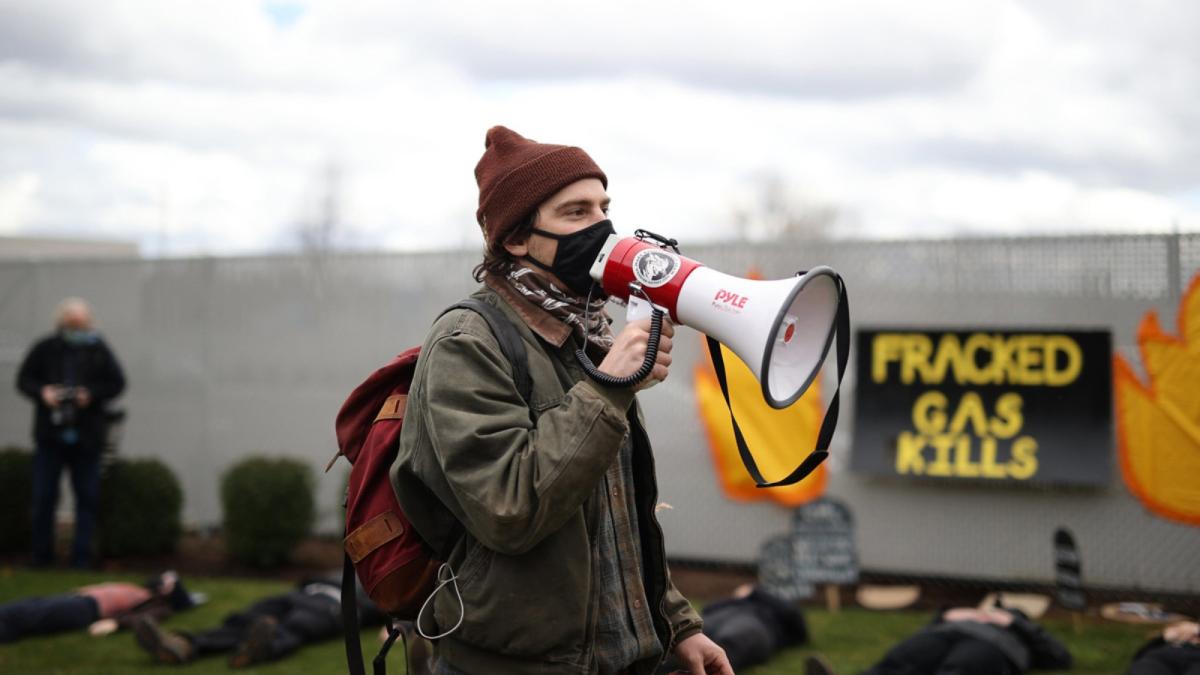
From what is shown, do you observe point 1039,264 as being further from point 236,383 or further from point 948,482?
point 236,383

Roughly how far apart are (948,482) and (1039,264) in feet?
5.00

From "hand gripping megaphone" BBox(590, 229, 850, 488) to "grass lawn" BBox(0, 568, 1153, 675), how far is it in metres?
3.86

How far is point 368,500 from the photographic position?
224 centimetres

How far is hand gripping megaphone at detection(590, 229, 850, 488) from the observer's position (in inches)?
80.7

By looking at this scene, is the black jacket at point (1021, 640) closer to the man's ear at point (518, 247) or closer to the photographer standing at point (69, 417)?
the man's ear at point (518, 247)

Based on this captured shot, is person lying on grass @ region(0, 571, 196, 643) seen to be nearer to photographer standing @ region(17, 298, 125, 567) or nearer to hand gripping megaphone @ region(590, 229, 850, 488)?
photographer standing @ region(17, 298, 125, 567)

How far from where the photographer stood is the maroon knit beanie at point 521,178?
2293 mm

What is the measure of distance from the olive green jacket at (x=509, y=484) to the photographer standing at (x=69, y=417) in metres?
7.28

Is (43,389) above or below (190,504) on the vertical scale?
above

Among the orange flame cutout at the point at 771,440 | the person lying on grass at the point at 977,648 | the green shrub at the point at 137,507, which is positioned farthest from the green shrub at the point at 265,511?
the person lying on grass at the point at 977,648

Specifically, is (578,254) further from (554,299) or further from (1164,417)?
(1164,417)

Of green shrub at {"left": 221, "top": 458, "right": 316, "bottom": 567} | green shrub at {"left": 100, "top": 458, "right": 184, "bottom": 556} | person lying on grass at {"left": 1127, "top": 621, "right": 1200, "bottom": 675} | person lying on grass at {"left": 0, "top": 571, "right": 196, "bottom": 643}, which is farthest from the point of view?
green shrub at {"left": 100, "top": 458, "right": 184, "bottom": 556}

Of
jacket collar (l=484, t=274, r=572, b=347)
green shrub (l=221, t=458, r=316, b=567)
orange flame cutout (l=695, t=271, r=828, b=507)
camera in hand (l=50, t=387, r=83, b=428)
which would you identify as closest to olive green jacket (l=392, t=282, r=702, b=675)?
jacket collar (l=484, t=274, r=572, b=347)

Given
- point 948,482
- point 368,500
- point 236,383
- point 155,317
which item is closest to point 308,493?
point 236,383
